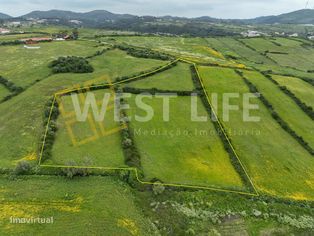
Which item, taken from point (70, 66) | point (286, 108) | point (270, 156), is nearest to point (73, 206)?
point (270, 156)

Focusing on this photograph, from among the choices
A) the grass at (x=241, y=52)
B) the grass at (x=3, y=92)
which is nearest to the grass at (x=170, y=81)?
the grass at (x=3, y=92)

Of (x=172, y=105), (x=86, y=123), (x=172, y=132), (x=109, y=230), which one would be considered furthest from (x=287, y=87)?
(x=109, y=230)

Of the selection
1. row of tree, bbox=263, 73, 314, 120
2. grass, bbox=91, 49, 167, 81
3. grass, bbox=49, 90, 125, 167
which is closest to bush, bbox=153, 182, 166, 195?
grass, bbox=49, 90, 125, 167

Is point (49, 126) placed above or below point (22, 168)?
above

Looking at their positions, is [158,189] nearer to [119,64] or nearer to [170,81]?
[170,81]

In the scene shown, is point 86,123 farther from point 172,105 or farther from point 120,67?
point 120,67

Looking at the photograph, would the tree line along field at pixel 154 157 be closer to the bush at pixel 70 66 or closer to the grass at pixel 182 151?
the grass at pixel 182 151

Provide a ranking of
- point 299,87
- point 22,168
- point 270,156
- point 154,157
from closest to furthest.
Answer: point 22,168, point 154,157, point 270,156, point 299,87
